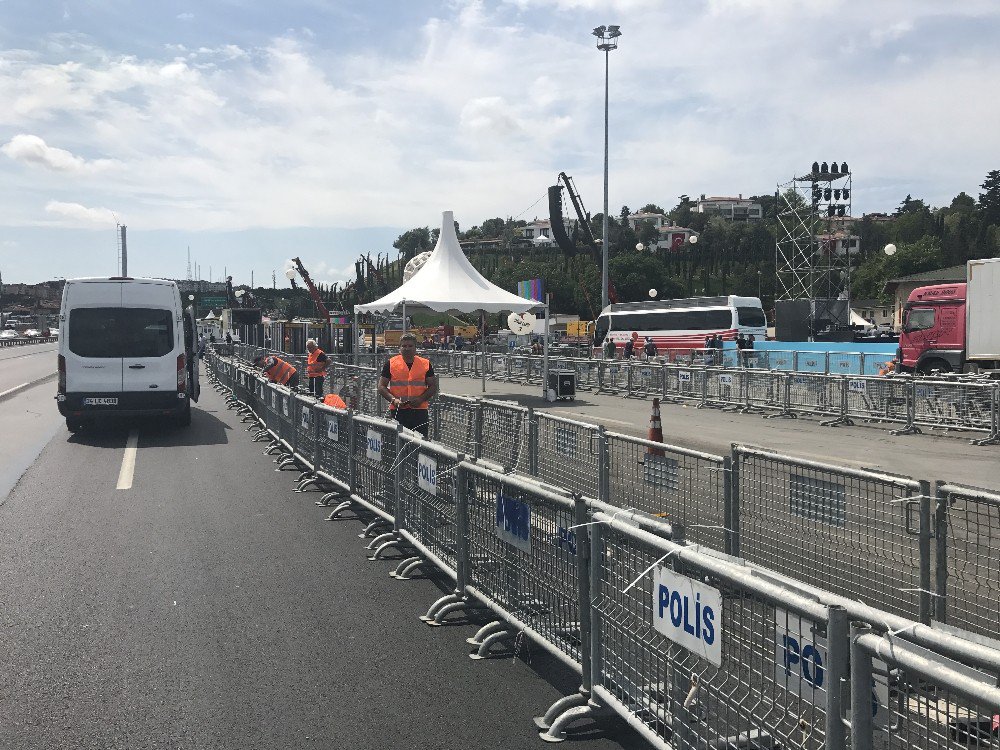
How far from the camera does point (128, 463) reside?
1383 centimetres

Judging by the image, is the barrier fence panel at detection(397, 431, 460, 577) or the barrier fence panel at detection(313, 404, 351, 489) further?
the barrier fence panel at detection(313, 404, 351, 489)

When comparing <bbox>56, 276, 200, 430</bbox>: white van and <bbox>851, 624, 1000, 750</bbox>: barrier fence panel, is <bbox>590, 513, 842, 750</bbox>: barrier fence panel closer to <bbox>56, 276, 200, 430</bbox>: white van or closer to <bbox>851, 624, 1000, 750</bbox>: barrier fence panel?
<bbox>851, 624, 1000, 750</bbox>: barrier fence panel

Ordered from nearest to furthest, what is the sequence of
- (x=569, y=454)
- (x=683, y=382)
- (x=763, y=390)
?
Result: (x=569, y=454)
(x=763, y=390)
(x=683, y=382)

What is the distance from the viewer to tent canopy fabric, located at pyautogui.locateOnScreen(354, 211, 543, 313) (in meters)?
24.9

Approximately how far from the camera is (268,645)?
19.2 ft

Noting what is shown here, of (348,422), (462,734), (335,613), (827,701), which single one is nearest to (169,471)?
(348,422)

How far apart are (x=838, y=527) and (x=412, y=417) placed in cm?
627

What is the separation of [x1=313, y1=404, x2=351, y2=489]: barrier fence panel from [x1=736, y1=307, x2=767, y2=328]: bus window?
128ft

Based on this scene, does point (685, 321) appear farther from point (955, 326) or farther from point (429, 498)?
point (429, 498)

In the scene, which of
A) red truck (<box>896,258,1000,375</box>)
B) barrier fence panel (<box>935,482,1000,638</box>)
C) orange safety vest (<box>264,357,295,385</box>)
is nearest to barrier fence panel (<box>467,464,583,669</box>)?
barrier fence panel (<box>935,482,1000,638</box>)

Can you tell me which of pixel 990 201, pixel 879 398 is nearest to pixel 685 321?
pixel 879 398

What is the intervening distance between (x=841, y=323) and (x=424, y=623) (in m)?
41.8

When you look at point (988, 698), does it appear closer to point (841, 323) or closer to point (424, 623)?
point (424, 623)

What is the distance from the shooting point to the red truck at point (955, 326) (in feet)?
76.4
